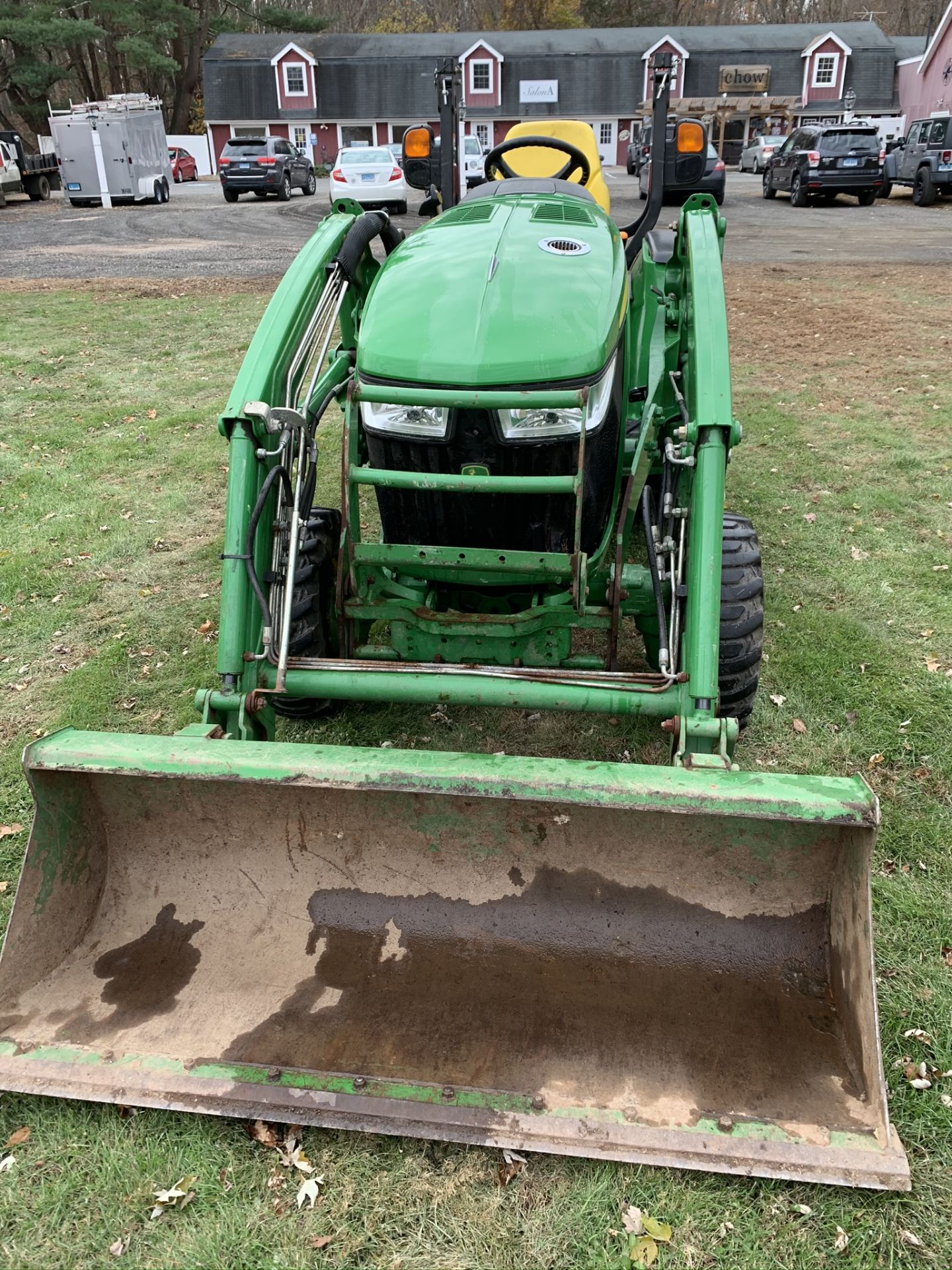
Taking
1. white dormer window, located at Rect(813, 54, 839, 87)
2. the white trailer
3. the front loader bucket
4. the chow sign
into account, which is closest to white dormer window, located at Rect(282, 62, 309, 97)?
the chow sign

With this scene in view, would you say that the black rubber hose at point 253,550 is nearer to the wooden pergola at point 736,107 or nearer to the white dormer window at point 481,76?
the wooden pergola at point 736,107

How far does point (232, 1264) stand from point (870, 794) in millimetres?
1781

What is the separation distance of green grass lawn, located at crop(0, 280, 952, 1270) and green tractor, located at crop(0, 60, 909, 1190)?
186 mm

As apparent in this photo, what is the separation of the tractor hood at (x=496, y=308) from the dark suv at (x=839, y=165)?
21103 mm

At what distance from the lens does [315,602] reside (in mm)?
3584

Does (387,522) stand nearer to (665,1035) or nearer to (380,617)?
(380,617)

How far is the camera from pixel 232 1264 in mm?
2109

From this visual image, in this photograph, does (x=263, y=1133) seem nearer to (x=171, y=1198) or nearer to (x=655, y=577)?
(x=171, y=1198)

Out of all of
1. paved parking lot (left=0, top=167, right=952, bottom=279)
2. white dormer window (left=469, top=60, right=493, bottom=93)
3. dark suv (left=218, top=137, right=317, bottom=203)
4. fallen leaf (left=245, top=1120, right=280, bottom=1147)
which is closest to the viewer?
fallen leaf (left=245, top=1120, right=280, bottom=1147)

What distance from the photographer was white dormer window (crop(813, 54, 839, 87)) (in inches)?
1734

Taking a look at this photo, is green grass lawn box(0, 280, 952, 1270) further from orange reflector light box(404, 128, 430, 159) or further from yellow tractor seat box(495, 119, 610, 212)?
orange reflector light box(404, 128, 430, 159)

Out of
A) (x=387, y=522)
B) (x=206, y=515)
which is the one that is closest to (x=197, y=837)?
(x=387, y=522)

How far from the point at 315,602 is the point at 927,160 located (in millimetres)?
22764

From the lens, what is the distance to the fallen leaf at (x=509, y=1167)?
227 cm
